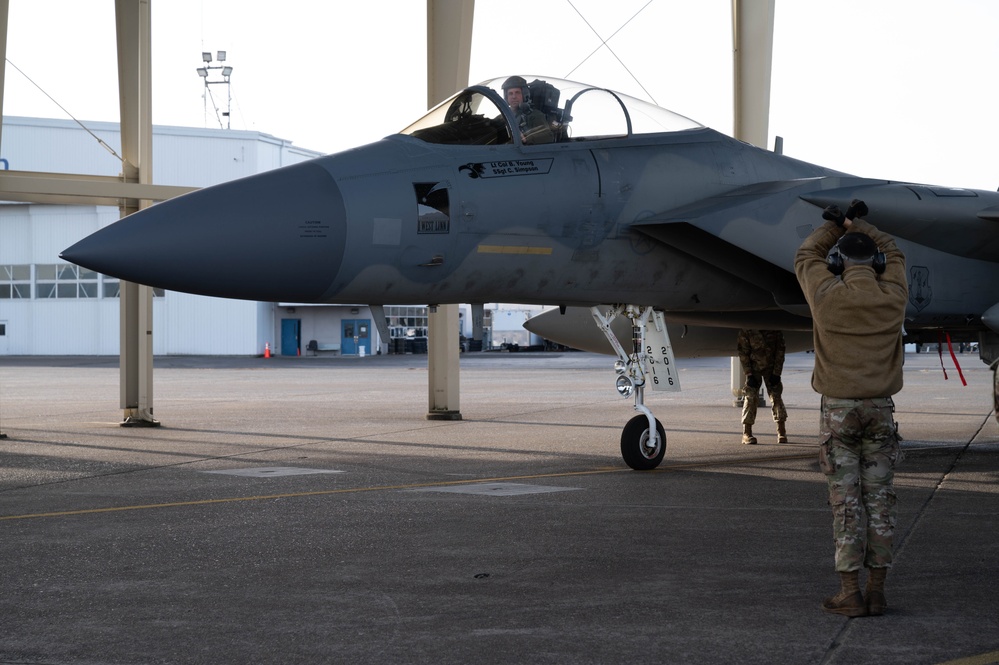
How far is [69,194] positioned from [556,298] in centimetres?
758

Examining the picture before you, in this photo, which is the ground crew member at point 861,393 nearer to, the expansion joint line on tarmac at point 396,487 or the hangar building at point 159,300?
the expansion joint line on tarmac at point 396,487

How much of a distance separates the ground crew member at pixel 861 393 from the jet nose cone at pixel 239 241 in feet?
12.4

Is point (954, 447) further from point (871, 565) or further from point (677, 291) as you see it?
point (871, 565)

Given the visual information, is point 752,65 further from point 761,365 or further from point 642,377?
point 642,377

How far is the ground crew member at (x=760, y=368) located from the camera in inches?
488

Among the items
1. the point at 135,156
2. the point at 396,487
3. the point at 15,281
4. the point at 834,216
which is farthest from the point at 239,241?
the point at 15,281

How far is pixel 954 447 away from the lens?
11812 millimetres

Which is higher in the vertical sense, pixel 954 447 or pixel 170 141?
pixel 170 141

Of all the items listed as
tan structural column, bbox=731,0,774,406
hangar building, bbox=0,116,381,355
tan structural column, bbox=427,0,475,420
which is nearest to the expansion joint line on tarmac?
tan structural column, bbox=427,0,475,420

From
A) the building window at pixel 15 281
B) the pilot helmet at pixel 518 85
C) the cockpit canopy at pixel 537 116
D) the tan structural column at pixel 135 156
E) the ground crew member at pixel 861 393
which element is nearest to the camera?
the ground crew member at pixel 861 393

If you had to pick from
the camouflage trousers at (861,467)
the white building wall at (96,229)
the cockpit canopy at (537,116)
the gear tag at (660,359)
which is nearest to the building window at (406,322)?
the white building wall at (96,229)

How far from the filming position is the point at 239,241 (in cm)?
730

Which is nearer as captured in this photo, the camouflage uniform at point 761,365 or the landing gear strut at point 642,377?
the landing gear strut at point 642,377

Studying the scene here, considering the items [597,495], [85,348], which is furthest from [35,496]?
[85,348]
